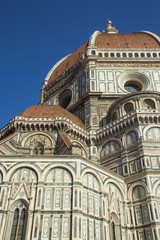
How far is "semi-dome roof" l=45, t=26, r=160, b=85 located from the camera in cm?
3547

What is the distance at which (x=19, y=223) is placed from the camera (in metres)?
14.6

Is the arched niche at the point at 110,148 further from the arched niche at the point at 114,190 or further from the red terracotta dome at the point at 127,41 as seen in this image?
the red terracotta dome at the point at 127,41

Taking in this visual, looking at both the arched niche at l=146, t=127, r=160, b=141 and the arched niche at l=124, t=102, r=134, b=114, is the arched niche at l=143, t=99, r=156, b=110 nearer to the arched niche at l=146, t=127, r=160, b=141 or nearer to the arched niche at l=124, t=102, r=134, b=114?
the arched niche at l=124, t=102, r=134, b=114

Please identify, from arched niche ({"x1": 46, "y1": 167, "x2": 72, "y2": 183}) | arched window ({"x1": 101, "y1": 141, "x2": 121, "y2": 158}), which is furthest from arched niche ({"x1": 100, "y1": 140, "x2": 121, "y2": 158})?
arched niche ({"x1": 46, "y1": 167, "x2": 72, "y2": 183})

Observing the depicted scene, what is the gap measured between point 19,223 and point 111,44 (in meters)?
28.0

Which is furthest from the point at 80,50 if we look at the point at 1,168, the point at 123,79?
the point at 1,168

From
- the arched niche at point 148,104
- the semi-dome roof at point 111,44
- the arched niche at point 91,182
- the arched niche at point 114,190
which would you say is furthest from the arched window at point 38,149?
the semi-dome roof at point 111,44

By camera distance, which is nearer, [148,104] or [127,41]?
[148,104]

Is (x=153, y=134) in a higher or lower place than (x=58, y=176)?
higher

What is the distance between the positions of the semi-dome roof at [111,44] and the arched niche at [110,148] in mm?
15330

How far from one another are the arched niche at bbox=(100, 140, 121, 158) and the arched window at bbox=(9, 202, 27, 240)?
10053mm

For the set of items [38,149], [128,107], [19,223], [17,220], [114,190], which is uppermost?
[128,107]

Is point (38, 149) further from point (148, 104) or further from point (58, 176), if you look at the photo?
point (148, 104)

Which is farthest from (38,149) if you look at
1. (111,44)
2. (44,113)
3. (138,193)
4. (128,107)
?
(111,44)
